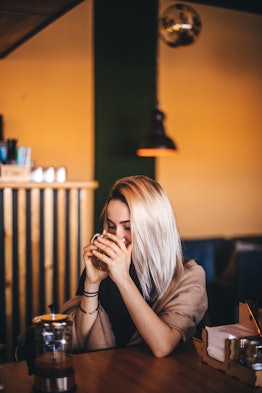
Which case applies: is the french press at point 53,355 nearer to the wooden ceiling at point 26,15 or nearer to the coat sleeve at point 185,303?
the coat sleeve at point 185,303

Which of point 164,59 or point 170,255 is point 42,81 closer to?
point 164,59

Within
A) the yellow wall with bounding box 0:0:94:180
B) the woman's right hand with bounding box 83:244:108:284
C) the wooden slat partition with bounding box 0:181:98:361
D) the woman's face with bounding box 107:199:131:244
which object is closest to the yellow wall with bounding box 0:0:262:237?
the yellow wall with bounding box 0:0:94:180

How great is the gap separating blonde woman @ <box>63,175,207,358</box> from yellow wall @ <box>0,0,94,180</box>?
8.97 ft

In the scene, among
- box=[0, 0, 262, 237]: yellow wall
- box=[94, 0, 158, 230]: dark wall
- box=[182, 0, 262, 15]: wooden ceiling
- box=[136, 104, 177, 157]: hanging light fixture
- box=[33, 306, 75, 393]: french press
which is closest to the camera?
box=[33, 306, 75, 393]: french press

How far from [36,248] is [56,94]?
1.70 m

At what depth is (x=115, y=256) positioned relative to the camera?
1946mm

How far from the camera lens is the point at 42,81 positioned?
4.84 m

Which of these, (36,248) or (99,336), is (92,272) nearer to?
(99,336)

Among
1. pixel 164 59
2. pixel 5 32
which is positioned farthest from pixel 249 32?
pixel 5 32

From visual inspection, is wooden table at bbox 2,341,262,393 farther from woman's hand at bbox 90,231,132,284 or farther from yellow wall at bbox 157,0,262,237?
yellow wall at bbox 157,0,262,237

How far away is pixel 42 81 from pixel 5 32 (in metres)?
1.38

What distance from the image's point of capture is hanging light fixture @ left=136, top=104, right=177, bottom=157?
4.63 meters

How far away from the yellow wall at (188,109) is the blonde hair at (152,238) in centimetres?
281

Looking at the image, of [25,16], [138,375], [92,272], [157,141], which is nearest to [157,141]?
[157,141]
